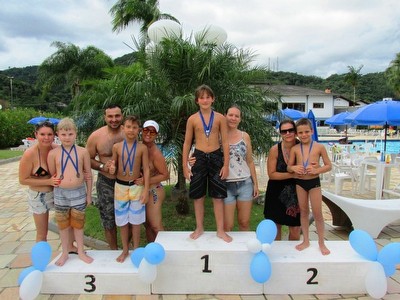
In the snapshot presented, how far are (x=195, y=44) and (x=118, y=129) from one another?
2121 millimetres

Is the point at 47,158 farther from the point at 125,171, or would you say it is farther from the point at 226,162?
the point at 226,162

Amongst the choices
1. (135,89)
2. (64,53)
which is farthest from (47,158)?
(64,53)

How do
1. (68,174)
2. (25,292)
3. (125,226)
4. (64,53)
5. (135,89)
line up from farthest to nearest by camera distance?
(64,53), (135,89), (125,226), (68,174), (25,292)

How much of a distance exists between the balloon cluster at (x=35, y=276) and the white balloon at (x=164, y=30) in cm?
364

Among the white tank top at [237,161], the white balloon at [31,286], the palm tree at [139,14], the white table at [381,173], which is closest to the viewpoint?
the white balloon at [31,286]

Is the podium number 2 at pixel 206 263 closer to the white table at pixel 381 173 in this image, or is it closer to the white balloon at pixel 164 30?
the white balloon at pixel 164 30

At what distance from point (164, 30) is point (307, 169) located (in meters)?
3.52

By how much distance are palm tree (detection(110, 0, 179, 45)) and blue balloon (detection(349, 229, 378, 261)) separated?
61.5ft

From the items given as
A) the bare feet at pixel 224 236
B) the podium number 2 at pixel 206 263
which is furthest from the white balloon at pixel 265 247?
the podium number 2 at pixel 206 263

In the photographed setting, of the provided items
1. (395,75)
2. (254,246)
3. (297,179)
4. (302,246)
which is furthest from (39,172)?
(395,75)

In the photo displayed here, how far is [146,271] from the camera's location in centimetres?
296

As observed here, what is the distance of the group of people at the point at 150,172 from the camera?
3229 millimetres

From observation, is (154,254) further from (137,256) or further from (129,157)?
(129,157)

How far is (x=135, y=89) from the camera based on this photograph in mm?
4707
